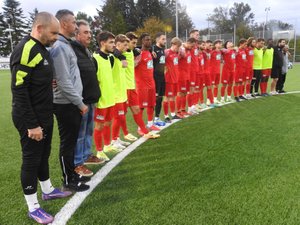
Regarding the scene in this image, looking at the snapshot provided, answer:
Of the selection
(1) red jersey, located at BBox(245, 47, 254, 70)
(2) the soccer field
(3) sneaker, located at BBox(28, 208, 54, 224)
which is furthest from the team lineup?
(1) red jersey, located at BBox(245, 47, 254, 70)

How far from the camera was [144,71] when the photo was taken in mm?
6297

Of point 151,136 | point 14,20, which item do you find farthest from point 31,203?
point 14,20

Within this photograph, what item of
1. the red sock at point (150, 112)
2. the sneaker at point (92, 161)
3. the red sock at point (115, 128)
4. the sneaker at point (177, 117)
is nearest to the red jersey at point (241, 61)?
the sneaker at point (177, 117)

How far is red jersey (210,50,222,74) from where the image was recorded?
9.41m

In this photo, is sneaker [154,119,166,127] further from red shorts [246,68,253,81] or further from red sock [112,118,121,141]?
red shorts [246,68,253,81]

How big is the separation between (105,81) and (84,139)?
0.96 meters

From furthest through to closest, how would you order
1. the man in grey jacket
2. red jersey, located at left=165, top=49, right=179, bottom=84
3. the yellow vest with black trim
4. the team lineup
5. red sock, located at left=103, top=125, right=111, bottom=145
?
1. red jersey, located at left=165, top=49, right=179, bottom=84
2. red sock, located at left=103, top=125, right=111, bottom=145
3. the yellow vest with black trim
4. the man in grey jacket
5. the team lineup

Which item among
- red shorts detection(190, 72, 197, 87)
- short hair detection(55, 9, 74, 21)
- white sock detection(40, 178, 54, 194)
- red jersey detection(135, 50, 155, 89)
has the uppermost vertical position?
short hair detection(55, 9, 74, 21)

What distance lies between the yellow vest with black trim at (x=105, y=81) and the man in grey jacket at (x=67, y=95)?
0.99 m

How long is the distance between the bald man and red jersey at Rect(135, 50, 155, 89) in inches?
136

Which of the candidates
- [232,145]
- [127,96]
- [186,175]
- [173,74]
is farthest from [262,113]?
[186,175]

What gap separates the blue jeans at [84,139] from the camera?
4.02 m

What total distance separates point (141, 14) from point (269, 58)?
5758 centimetres

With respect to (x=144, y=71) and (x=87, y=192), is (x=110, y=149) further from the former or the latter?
(x=144, y=71)
